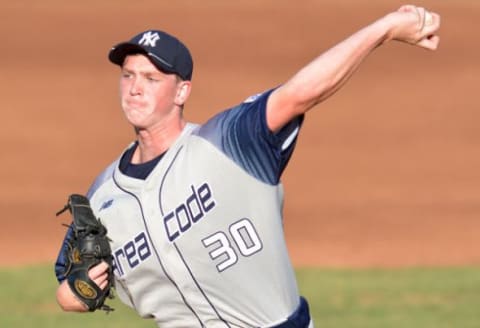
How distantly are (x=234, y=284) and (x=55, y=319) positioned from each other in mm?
5872

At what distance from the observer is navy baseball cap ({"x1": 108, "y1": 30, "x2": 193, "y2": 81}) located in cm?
623

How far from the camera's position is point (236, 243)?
6105 mm

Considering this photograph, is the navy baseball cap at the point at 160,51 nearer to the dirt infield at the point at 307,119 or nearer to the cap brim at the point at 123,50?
the cap brim at the point at 123,50

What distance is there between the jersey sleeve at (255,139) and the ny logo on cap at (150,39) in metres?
0.50

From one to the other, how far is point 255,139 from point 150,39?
790 mm

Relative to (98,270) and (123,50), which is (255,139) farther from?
(98,270)

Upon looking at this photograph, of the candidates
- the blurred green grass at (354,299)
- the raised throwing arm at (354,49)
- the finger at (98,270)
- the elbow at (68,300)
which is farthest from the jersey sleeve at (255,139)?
the blurred green grass at (354,299)

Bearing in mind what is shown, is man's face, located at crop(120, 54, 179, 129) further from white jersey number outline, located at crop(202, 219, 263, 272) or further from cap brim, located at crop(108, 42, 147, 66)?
white jersey number outline, located at crop(202, 219, 263, 272)

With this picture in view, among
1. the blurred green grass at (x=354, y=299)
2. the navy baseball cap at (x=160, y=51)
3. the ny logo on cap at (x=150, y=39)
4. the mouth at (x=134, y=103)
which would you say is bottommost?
the blurred green grass at (x=354, y=299)

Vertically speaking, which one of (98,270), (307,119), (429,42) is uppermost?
(429,42)

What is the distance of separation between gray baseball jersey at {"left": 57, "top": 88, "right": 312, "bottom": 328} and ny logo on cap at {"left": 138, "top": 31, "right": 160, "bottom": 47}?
447 millimetres

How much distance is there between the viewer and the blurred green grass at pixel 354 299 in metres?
11.5

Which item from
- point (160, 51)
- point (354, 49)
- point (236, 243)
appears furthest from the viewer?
point (160, 51)

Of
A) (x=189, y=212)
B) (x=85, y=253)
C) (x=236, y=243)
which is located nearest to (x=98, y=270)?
(x=85, y=253)
